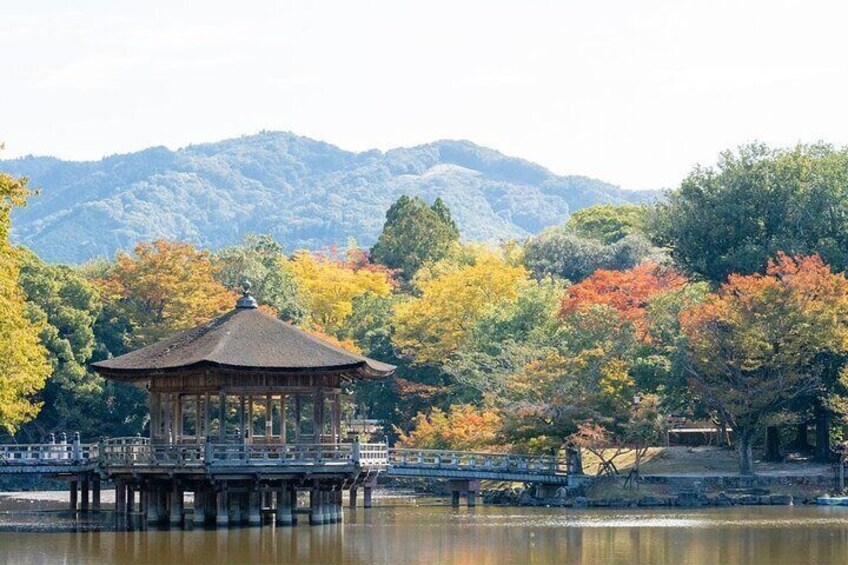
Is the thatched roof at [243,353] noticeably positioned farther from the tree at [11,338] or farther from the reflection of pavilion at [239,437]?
the tree at [11,338]

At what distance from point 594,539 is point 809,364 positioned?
22.2 meters

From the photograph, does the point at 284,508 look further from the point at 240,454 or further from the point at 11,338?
the point at 11,338

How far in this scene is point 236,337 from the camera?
2092 inches

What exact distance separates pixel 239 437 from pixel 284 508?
3124 millimetres

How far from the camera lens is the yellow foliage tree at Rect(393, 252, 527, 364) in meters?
83.6

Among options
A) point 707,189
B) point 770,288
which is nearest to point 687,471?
point 770,288

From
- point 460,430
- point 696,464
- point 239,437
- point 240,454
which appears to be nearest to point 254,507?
point 240,454

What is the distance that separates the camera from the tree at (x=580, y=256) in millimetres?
102688

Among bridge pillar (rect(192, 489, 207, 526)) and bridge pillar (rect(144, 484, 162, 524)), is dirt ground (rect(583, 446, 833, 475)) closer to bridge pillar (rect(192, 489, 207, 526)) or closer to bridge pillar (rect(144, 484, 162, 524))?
bridge pillar (rect(192, 489, 207, 526))

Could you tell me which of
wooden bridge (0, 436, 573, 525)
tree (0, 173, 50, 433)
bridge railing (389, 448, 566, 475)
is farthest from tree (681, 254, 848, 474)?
tree (0, 173, 50, 433)

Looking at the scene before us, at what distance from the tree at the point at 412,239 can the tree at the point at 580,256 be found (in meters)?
13.7

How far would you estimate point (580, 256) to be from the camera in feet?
342

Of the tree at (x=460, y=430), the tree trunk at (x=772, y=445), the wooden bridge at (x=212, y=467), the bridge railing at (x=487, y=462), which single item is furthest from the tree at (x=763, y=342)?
the wooden bridge at (x=212, y=467)

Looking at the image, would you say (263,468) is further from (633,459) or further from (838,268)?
Answer: (838,268)
